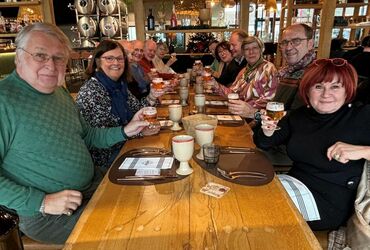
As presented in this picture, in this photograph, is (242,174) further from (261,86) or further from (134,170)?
(261,86)

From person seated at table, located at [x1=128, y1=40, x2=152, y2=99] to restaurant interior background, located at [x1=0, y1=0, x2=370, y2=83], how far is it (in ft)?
3.68

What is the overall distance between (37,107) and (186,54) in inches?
176

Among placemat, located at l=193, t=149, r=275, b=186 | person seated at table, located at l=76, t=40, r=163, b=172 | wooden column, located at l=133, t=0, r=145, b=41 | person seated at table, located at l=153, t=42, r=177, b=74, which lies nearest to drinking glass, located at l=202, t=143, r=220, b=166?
placemat, located at l=193, t=149, r=275, b=186

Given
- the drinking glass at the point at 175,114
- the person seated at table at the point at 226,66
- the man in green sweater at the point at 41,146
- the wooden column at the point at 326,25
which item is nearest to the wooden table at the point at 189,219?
the man in green sweater at the point at 41,146

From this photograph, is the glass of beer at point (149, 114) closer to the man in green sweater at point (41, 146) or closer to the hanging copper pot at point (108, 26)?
the man in green sweater at point (41, 146)

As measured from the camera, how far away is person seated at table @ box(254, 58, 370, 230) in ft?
4.42

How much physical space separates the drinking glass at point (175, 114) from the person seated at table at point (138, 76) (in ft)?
3.55

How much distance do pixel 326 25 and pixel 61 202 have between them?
387 cm

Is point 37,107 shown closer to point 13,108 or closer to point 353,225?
point 13,108

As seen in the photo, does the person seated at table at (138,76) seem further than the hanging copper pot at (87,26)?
No

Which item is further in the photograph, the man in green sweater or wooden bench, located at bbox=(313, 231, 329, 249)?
wooden bench, located at bbox=(313, 231, 329, 249)

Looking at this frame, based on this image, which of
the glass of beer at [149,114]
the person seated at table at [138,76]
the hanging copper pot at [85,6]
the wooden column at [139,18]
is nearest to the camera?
the glass of beer at [149,114]

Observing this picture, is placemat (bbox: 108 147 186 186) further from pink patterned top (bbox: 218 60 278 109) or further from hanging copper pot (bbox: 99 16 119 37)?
hanging copper pot (bbox: 99 16 119 37)

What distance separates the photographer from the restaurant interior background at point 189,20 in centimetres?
432
